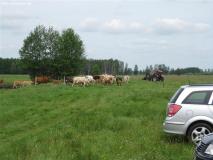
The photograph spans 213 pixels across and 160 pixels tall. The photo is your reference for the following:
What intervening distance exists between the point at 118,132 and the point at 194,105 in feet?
13.6

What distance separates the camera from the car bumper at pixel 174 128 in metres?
14.7

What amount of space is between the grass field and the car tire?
0.30m

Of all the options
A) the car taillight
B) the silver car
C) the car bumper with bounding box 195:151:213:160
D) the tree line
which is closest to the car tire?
the silver car

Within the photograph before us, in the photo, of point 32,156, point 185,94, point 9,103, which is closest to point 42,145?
point 32,156

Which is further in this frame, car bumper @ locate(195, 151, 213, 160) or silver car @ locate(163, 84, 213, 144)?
silver car @ locate(163, 84, 213, 144)

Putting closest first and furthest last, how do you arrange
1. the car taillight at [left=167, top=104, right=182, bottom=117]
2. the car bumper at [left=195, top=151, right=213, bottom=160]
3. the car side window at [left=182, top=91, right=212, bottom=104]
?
the car bumper at [left=195, top=151, right=213, bottom=160], the car side window at [left=182, top=91, right=212, bottom=104], the car taillight at [left=167, top=104, right=182, bottom=117]

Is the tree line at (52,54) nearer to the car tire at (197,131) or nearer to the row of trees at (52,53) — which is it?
the row of trees at (52,53)

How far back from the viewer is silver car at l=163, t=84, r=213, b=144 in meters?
14.4

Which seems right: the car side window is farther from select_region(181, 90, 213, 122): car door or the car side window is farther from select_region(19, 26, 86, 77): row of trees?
select_region(19, 26, 86, 77): row of trees

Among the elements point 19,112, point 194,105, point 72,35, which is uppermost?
point 72,35

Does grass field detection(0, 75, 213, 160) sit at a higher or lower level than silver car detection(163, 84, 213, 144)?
lower

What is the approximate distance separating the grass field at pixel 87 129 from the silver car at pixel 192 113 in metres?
0.46

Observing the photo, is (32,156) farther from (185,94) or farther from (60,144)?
(185,94)

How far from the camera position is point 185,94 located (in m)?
14.8
